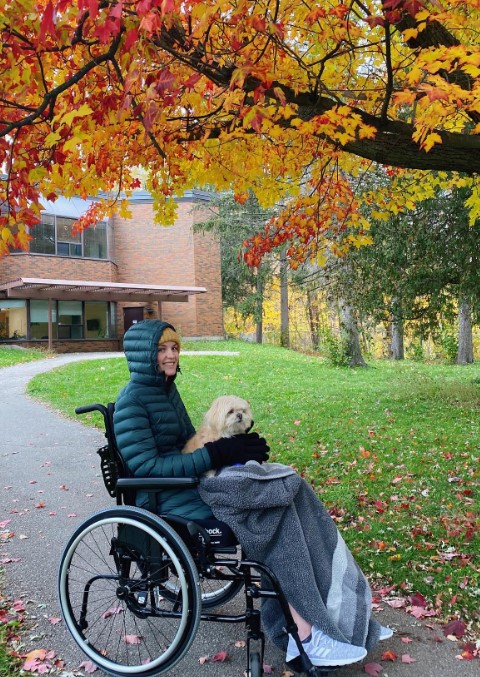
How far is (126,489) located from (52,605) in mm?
1293

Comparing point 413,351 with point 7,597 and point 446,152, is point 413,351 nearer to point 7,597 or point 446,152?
point 446,152

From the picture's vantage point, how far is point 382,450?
7.24 m

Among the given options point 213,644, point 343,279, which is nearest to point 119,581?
point 213,644

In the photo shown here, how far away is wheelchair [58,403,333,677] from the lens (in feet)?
8.63

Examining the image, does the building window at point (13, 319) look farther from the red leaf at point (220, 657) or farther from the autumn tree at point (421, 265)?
the red leaf at point (220, 657)

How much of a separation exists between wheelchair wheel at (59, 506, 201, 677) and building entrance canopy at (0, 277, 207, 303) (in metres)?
20.8

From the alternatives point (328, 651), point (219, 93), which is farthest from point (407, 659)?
point (219, 93)

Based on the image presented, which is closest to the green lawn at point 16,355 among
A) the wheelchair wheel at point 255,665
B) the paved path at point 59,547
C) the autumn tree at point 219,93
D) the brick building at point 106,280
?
the brick building at point 106,280

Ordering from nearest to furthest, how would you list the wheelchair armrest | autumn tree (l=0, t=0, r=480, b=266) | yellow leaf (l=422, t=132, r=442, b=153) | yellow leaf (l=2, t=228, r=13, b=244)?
1. the wheelchair armrest
2. autumn tree (l=0, t=0, r=480, b=266)
3. yellow leaf (l=422, t=132, r=442, b=153)
4. yellow leaf (l=2, t=228, r=13, b=244)

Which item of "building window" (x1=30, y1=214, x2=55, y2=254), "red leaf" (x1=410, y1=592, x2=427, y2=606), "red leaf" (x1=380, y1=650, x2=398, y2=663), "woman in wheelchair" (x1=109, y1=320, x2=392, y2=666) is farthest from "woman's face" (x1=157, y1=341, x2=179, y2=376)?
"building window" (x1=30, y1=214, x2=55, y2=254)

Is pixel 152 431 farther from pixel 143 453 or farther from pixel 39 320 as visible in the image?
pixel 39 320

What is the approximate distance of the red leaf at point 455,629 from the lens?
3.17 m

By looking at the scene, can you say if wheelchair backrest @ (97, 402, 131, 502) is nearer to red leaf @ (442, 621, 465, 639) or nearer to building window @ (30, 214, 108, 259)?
red leaf @ (442, 621, 465, 639)

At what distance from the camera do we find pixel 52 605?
3.58m
